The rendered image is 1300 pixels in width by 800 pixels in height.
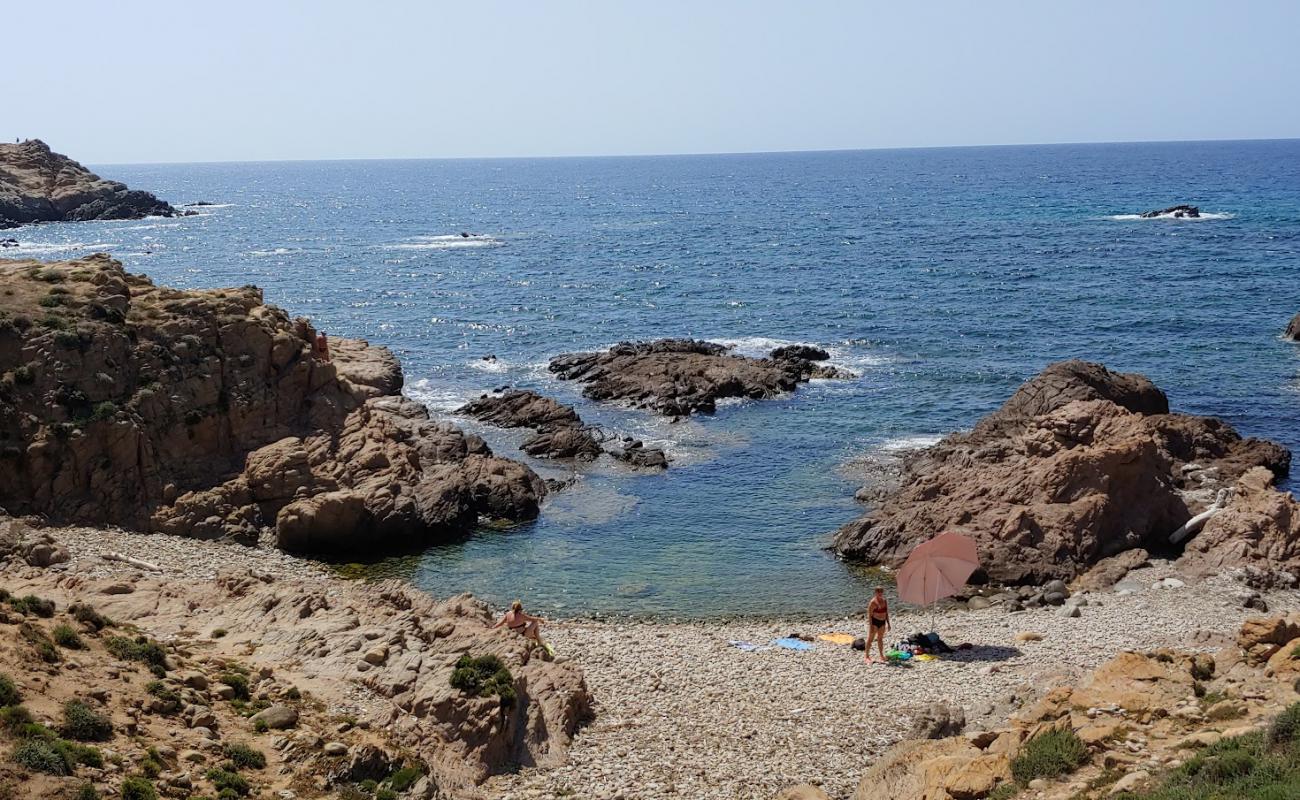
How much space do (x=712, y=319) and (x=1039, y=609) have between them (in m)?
47.3

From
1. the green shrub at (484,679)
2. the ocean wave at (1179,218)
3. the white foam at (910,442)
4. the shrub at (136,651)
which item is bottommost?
the white foam at (910,442)

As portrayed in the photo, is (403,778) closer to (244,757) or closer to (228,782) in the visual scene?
(244,757)

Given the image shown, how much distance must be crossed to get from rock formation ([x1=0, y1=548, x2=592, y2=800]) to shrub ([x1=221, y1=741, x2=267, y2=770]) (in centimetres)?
7

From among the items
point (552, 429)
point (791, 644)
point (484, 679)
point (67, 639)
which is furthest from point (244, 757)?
point (552, 429)

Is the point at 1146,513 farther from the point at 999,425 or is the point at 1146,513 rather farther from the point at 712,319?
the point at 712,319

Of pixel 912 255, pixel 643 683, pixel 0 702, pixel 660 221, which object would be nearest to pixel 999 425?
pixel 643 683

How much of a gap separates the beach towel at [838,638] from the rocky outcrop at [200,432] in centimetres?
1414

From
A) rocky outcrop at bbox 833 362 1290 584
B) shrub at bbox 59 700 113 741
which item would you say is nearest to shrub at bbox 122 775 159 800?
shrub at bbox 59 700 113 741

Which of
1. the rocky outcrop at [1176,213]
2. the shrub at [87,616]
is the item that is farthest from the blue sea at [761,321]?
the shrub at [87,616]

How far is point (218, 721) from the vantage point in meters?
19.8

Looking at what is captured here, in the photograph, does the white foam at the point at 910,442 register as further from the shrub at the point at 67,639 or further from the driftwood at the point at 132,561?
the shrub at the point at 67,639

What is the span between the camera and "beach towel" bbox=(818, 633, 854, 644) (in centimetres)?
3000

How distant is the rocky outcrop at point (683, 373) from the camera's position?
55781 millimetres

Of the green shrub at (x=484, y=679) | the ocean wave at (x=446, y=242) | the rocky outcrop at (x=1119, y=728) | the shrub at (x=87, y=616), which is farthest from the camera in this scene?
the ocean wave at (x=446, y=242)
